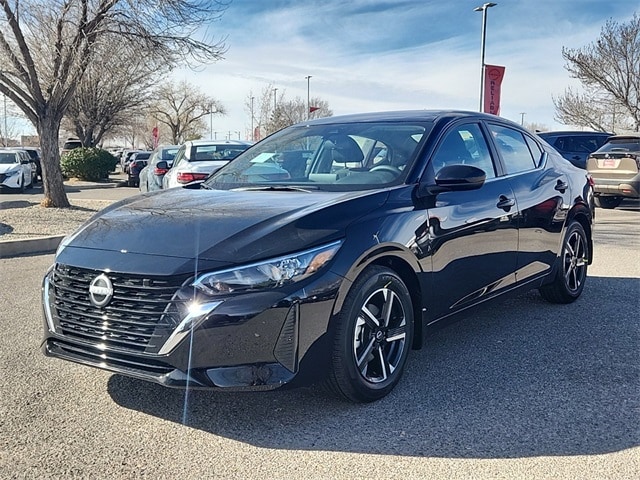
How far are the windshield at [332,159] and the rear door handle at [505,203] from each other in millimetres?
775

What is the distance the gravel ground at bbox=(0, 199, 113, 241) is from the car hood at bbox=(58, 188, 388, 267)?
20.2 feet

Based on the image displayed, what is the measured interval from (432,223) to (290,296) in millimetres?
1207

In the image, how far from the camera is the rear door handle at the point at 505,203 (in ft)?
14.4

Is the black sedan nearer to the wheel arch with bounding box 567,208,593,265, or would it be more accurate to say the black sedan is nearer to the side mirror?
the side mirror

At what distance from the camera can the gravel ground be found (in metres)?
9.77

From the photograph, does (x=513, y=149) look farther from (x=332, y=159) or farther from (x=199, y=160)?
(x=199, y=160)

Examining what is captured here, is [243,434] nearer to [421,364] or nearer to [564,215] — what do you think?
[421,364]

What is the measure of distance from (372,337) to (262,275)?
81 cm

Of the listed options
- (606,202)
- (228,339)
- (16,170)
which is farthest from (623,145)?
(16,170)

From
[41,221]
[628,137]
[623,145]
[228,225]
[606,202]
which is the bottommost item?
[41,221]

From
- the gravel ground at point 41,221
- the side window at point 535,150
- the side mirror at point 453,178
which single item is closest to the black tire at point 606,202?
the side window at point 535,150

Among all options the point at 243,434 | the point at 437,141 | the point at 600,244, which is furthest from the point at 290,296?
the point at 600,244

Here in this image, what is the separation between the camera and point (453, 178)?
3768mm

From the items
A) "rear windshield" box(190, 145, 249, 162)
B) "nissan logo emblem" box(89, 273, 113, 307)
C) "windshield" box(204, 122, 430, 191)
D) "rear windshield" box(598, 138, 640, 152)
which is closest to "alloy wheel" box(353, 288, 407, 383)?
"windshield" box(204, 122, 430, 191)
